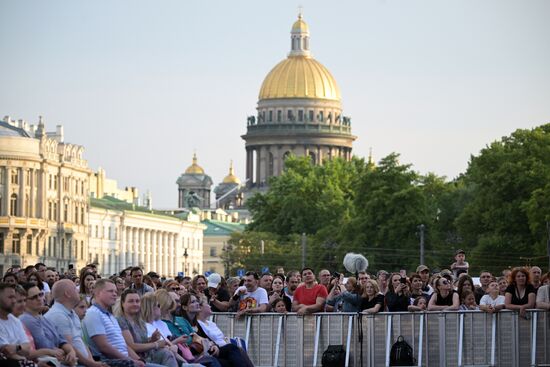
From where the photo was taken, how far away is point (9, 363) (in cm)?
2125

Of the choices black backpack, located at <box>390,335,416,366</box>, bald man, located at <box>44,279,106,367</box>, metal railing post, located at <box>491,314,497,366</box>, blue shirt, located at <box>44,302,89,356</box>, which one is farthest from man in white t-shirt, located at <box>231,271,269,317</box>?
blue shirt, located at <box>44,302,89,356</box>

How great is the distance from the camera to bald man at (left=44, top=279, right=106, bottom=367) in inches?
909

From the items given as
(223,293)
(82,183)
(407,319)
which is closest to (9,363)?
(407,319)

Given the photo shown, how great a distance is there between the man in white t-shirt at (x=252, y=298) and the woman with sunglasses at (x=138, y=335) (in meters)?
6.08

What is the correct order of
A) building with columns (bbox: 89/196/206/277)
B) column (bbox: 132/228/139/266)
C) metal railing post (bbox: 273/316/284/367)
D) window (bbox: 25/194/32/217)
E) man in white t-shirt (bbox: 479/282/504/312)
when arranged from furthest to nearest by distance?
column (bbox: 132/228/139/266), building with columns (bbox: 89/196/206/277), window (bbox: 25/194/32/217), metal railing post (bbox: 273/316/284/367), man in white t-shirt (bbox: 479/282/504/312)

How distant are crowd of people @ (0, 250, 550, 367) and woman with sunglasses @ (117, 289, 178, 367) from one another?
0.04 ft

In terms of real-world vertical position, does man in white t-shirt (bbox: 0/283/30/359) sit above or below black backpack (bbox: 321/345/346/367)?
above

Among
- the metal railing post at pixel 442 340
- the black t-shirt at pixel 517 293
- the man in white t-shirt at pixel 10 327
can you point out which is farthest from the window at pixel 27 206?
the man in white t-shirt at pixel 10 327

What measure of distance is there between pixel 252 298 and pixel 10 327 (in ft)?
30.2

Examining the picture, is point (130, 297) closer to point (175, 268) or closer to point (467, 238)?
point (467, 238)

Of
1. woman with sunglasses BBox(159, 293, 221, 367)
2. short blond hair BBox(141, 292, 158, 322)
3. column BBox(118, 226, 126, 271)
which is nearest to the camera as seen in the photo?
short blond hair BBox(141, 292, 158, 322)

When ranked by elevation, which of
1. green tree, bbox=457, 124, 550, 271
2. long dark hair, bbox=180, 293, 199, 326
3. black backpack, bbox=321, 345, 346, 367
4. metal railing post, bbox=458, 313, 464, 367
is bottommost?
black backpack, bbox=321, 345, 346, 367

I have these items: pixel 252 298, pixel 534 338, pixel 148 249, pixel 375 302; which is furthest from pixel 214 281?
pixel 148 249

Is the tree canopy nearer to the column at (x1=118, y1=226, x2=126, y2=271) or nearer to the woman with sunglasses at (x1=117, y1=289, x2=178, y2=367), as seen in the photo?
the column at (x1=118, y1=226, x2=126, y2=271)
